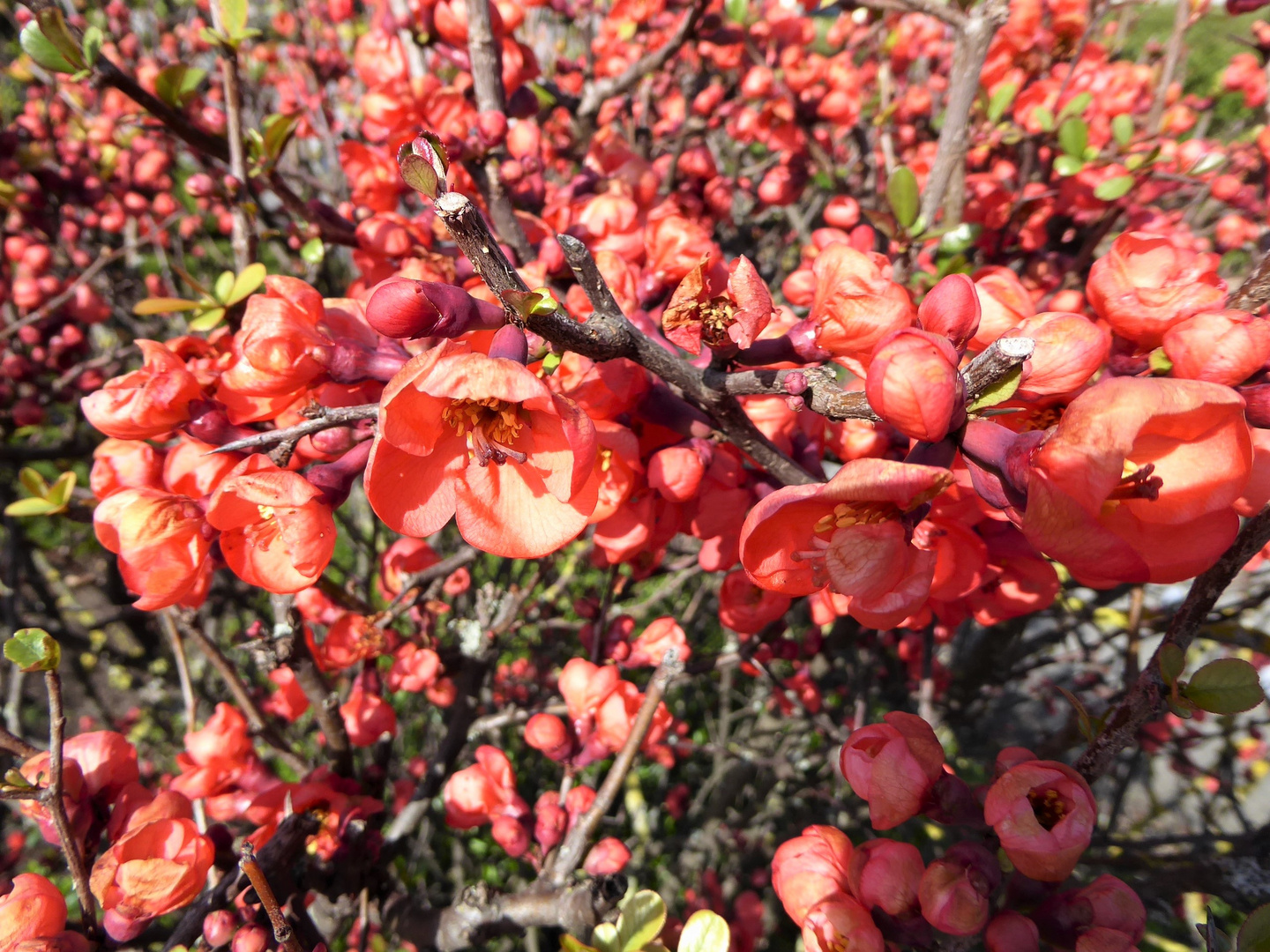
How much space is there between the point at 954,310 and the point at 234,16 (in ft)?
4.87

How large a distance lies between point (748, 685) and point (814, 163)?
273 cm

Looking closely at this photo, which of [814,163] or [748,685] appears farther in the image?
[748,685]

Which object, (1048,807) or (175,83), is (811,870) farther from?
(175,83)

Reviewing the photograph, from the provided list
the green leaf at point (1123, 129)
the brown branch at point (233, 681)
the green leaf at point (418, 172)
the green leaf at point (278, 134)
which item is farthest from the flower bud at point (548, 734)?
the green leaf at point (1123, 129)

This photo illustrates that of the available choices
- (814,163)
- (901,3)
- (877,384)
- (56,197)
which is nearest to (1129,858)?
(877,384)

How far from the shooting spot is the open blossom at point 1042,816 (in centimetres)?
85

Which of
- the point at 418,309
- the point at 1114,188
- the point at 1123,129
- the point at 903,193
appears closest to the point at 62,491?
the point at 418,309

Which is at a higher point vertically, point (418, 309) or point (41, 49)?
point (41, 49)

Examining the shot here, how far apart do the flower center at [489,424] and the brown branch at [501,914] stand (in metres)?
0.79

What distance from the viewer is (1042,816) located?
0.90 m

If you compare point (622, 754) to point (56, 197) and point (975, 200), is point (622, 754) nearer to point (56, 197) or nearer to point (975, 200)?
point (975, 200)

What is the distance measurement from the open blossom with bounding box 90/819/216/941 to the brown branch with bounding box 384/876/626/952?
1.77 ft

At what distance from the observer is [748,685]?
4.03 meters

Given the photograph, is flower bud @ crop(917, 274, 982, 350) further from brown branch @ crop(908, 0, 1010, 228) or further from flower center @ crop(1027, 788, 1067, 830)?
brown branch @ crop(908, 0, 1010, 228)
